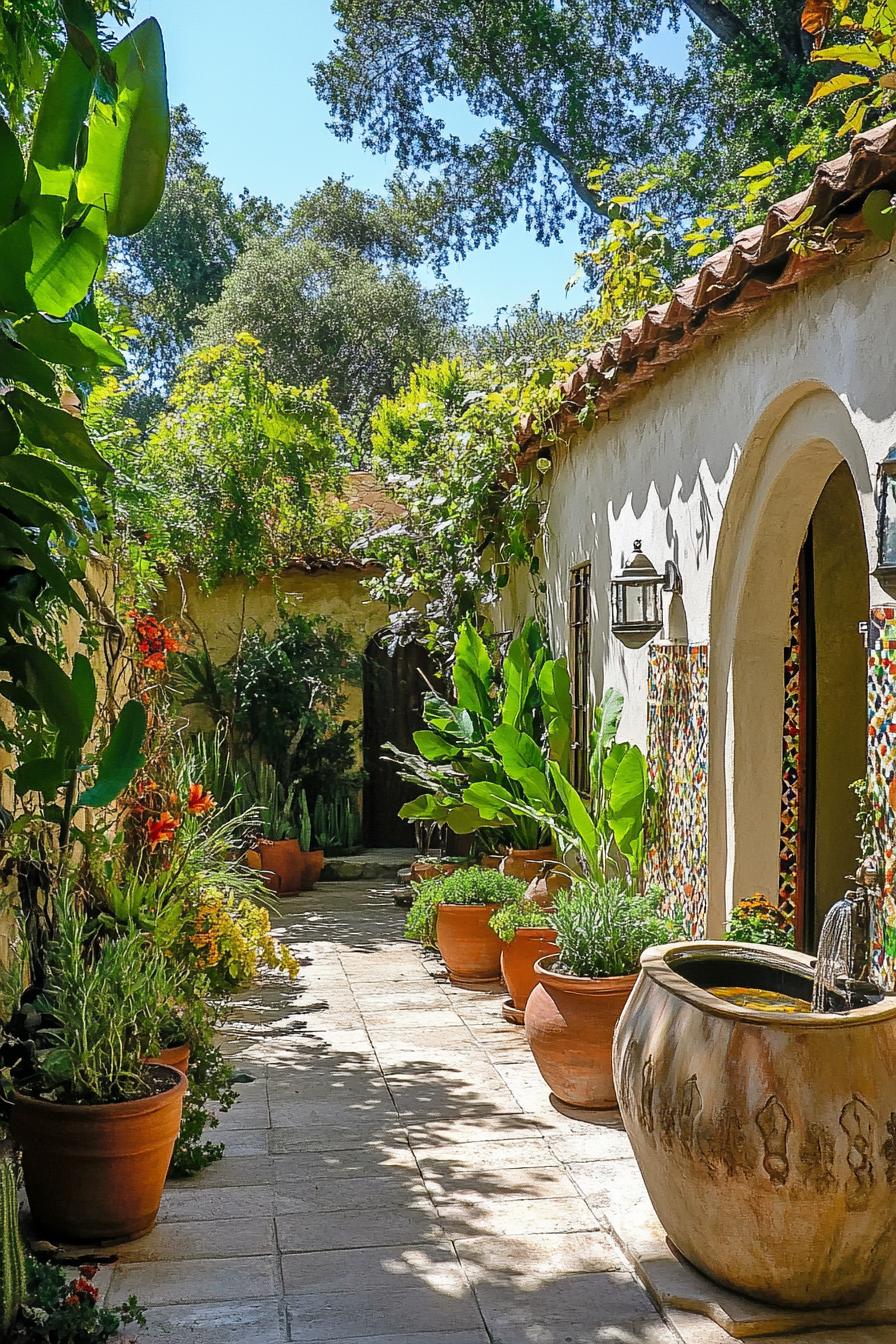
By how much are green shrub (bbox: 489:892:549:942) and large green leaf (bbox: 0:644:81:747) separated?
423 cm

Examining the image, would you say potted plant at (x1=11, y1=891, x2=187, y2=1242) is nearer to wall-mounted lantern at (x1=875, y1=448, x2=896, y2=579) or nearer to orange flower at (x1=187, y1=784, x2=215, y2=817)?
orange flower at (x1=187, y1=784, x2=215, y2=817)

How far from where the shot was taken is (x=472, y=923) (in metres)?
7.61

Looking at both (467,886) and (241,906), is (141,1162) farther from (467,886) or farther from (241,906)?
(467,886)

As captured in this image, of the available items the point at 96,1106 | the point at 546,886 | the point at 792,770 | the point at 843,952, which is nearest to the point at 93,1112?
the point at 96,1106

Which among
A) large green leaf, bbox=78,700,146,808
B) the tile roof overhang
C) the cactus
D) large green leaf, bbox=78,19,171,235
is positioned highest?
the tile roof overhang

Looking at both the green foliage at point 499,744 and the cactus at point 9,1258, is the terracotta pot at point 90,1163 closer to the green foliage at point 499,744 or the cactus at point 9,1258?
the cactus at point 9,1258

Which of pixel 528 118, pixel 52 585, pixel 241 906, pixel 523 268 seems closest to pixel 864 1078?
pixel 52 585

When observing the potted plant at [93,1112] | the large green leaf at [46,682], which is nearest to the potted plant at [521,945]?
the potted plant at [93,1112]

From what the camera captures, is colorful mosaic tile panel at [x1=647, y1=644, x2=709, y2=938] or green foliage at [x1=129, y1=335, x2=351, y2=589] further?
green foliage at [x1=129, y1=335, x2=351, y2=589]

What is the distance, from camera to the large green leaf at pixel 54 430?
2479 mm

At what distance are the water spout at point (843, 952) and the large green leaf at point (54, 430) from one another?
8.14ft

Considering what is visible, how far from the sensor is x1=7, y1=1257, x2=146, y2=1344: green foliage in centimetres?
322

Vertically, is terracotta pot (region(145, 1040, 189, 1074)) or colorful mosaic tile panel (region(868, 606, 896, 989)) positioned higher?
colorful mosaic tile panel (region(868, 606, 896, 989))

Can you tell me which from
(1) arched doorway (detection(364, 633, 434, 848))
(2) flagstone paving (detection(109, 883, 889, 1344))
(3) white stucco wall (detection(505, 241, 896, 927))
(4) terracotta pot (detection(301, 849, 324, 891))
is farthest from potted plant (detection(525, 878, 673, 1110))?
(1) arched doorway (detection(364, 633, 434, 848))
